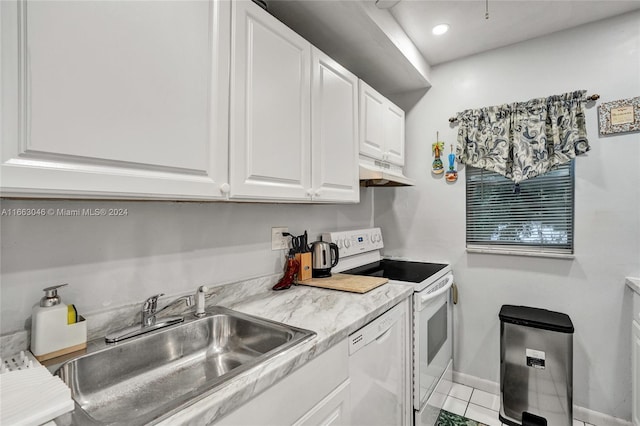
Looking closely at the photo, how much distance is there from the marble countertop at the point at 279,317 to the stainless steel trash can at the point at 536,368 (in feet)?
2.93

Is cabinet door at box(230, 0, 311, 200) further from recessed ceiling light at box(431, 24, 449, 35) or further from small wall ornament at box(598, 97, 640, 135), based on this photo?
small wall ornament at box(598, 97, 640, 135)

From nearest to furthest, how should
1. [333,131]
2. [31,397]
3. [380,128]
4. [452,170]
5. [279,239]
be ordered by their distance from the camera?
[31,397] < [333,131] < [279,239] < [380,128] < [452,170]

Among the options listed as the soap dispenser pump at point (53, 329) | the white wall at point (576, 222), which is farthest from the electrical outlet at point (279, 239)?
the white wall at point (576, 222)

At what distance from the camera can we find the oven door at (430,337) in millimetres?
1741

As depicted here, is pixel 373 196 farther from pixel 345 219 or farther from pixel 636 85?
pixel 636 85

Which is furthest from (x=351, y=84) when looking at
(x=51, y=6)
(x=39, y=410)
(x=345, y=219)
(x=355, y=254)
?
(x=39, y=410)

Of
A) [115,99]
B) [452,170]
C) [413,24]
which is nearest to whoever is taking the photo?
[115,99]

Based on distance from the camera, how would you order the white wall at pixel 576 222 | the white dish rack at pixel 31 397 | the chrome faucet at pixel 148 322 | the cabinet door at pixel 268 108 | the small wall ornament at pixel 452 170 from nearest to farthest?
the white dish rack at pixel 31 397, the chrome faucet at pixel 148 322, the cabinet door at pixel 268 108, the white wall at pixel 576 222, the small wall ornament at pixel 452 170

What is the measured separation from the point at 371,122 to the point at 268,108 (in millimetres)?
983

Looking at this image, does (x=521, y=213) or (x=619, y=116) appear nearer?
(x=619, y=116)

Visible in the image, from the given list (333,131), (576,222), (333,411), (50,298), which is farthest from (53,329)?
(576,222)

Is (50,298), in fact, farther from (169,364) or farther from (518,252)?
(518,252)

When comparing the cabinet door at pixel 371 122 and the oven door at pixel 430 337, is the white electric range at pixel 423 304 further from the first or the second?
the cabinet door at pixel 371 122

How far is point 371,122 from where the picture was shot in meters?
2.09
